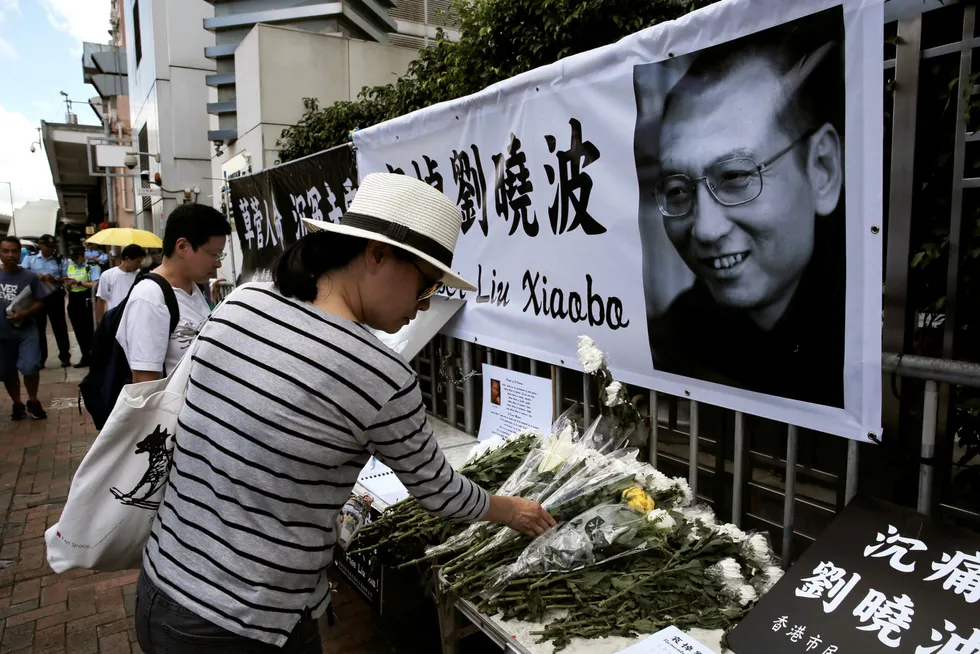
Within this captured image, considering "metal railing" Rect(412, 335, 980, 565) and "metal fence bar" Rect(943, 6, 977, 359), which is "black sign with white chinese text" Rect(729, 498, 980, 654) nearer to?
"metal railing" Rect(412, 335, 980, 565)

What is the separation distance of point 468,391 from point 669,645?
220 cm

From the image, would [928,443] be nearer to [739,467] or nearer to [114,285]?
[739,467]

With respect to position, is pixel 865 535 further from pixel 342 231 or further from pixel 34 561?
pixel 34 561

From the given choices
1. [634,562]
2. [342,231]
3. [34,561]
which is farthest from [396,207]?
[34,561]

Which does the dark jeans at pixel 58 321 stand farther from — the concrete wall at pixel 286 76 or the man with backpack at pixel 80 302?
the concrete wall at pixel 286 76

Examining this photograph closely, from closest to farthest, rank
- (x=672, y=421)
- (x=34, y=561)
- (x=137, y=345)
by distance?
1. (x=137, y=345)
2. (x=672, y=421)
3. (x=34, y=561)

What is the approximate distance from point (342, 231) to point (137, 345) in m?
1.97

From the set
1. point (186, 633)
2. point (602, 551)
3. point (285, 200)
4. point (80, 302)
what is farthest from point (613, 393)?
point (80, 302)

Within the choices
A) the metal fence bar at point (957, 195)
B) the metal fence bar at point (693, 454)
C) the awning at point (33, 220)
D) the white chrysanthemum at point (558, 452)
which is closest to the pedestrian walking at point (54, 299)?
the white chrysanthemum at point (558, 452)

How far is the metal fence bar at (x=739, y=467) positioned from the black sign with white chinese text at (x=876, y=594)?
0.42 m

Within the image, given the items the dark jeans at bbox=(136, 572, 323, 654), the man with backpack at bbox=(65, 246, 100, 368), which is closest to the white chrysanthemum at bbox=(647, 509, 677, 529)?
the dark jeans at bbox=(136, 572, 323, 654)

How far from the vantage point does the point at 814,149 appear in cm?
183

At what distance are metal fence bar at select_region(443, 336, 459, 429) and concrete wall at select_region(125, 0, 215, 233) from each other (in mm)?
13571

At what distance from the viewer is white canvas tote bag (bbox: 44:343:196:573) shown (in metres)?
Answer: 1.80
